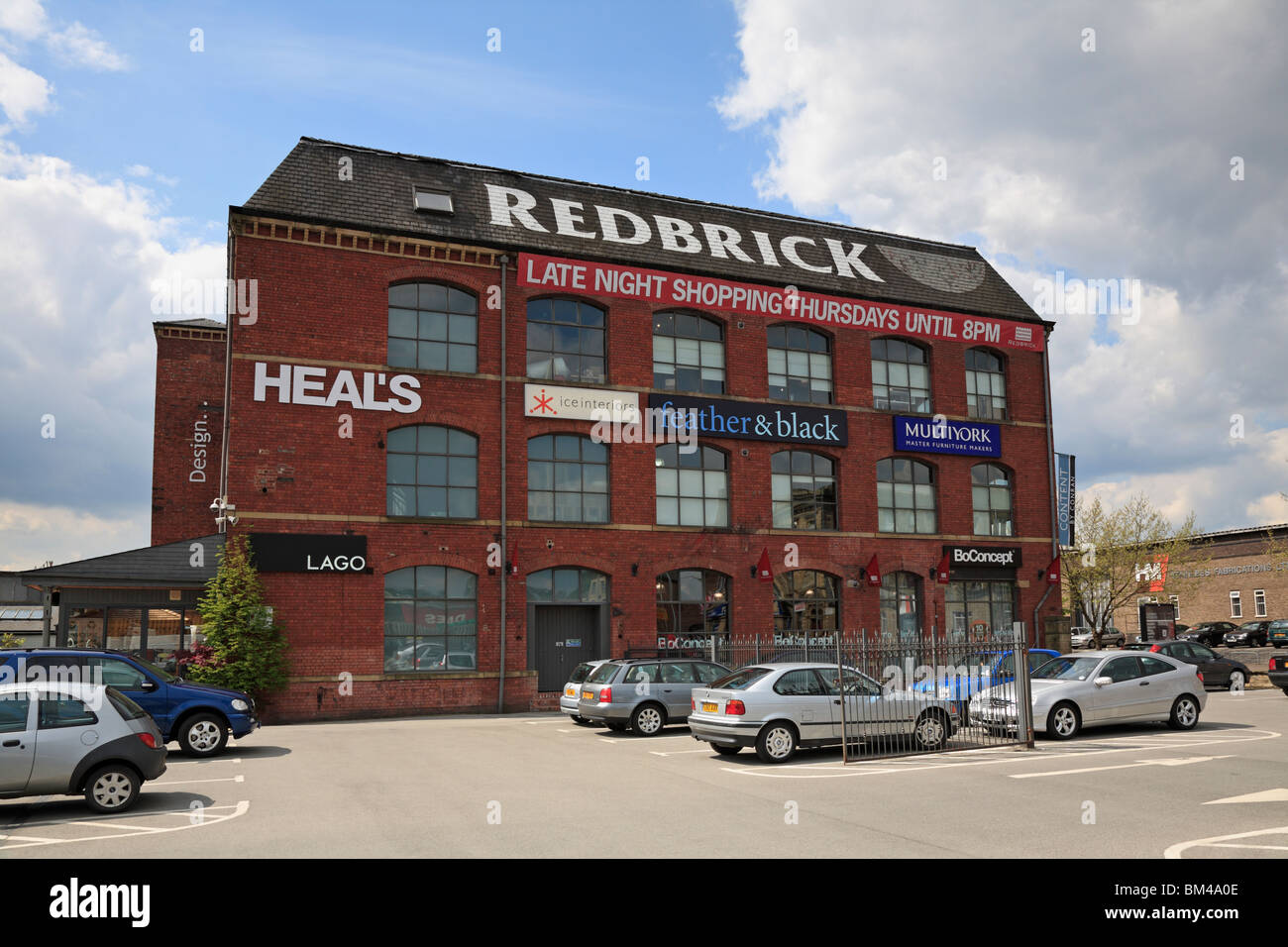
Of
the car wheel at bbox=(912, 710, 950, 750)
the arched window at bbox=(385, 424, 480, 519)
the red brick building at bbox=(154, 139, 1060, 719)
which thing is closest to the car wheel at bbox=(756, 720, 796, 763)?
the car wheel at bbox=(912, 710, 950, 750)

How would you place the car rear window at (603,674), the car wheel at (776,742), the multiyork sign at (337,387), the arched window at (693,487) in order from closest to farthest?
the car wheel at (776,742), the car rear window at (603,674), the multiyork sign at (337,387), the arched window at (693,487)

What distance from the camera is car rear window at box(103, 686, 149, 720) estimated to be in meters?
10.8

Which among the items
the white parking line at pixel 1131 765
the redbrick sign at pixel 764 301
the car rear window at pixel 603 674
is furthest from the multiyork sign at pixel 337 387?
the white parking line at pixel 1131 765

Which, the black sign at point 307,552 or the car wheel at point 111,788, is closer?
the car wheel at point 111,788

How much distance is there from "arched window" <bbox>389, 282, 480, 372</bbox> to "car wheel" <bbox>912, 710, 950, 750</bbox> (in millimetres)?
15577

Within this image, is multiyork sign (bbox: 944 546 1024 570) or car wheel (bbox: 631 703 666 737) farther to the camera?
multiyork sign (bbox: 944 546 1024 570)

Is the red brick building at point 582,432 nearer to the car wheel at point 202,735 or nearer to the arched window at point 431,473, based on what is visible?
the arched window at point 431,473

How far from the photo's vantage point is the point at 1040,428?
3403 centimetres

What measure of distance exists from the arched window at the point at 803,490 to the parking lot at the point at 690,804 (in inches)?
523

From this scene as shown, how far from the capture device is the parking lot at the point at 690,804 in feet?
28.3

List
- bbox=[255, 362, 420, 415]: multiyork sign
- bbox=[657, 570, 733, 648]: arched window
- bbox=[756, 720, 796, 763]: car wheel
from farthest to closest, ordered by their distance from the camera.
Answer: bbox=[657, 570, 733, 648]: arched window → bbox=[255, 362, 420, 415]: multiyork sign → bbox=[756, 720, 796, 763]: car wheel

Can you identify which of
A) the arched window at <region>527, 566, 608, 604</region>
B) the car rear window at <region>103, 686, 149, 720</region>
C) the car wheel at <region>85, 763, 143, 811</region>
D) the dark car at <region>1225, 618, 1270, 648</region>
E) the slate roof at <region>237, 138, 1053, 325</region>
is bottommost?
the dark car at <region>1225, 618, 1270, 648</region>

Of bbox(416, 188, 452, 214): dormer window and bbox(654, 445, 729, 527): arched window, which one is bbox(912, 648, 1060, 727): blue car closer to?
bbox(654, 445, 729, 527): arched window
